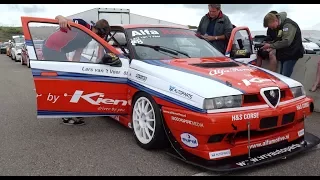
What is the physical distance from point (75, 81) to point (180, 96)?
153 cm

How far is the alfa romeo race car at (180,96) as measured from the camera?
3287mm

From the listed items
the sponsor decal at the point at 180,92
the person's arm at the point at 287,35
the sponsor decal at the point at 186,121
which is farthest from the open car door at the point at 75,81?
the person's arm at the point at 287,35

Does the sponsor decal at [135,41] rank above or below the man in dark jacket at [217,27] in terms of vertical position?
below

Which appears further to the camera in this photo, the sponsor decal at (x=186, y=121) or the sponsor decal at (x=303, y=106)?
the sponsor decal at (x=303, y=106)

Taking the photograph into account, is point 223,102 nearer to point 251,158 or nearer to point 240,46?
point 251,158

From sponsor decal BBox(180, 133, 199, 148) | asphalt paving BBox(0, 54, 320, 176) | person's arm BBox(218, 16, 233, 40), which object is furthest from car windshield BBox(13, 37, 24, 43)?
sponsor decal BBox(180, 133, 199, 148)

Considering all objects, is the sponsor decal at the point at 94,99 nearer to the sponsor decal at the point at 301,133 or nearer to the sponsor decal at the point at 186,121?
the sponsor decal at the point at 186,121

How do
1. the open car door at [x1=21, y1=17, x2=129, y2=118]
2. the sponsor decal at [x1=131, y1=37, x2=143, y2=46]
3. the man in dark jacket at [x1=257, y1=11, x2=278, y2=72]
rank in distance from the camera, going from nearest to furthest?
the open car door at [x1=21, y1=17, x2=129, y2=118] → the sponsor decal at [x1=131, y1=37, x2=143, y2=46] → the man in dark jacket at [x1=257, y1=11, x2=278, y2=72]

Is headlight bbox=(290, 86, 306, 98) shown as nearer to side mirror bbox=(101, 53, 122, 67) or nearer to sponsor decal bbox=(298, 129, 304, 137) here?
sponsor decal bbox=(298, 129, 304, 137)

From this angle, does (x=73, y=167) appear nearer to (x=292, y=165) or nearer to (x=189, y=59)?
(x=189, y=59)

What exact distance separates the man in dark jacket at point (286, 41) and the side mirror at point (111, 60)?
9.91 ft

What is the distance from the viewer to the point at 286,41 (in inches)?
224

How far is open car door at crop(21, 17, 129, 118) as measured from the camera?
163 inches

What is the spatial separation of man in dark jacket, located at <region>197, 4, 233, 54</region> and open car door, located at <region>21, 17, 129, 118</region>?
2369 mm
